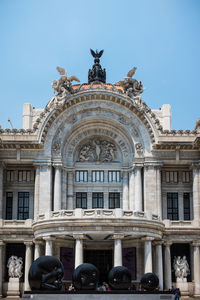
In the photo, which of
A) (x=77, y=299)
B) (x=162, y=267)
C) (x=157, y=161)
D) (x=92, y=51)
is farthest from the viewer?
(x=92, y=51)

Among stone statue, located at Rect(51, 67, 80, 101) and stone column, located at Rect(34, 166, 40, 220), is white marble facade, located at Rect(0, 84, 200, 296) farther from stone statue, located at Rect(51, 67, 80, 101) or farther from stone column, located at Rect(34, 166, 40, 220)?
stone statue, located at Rect(51, 67, 80, 101)

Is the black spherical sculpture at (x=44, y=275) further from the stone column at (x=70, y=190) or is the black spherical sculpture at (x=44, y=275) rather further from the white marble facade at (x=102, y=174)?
the stone column at (x=70, y=190)

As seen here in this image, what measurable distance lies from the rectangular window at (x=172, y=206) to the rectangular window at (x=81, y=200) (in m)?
8.57

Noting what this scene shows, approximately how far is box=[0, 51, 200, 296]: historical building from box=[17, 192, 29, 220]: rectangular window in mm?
102

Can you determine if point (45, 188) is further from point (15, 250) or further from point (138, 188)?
point (138, 188)

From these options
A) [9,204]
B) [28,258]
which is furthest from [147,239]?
[9,204]

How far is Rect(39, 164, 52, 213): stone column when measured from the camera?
5478cm

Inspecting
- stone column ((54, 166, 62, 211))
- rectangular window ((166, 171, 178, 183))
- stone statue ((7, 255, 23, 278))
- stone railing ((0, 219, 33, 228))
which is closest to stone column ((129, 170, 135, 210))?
rectangular window ((166, 171, 178, 183))

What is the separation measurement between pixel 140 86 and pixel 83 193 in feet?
40.9

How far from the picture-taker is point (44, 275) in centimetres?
3434

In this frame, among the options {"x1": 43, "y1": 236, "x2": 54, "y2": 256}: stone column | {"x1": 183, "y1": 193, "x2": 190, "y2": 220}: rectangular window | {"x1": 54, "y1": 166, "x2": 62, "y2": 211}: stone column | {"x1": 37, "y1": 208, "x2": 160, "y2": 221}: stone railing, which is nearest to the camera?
{"x1": 37, "y1": 208, "x2": 160, "y2": 221}: stone railing

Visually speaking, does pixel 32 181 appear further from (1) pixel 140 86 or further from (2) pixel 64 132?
(1) pixel 140 86

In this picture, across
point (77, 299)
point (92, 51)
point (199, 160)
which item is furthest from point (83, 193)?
point (77, 299)

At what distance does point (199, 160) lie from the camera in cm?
5616
